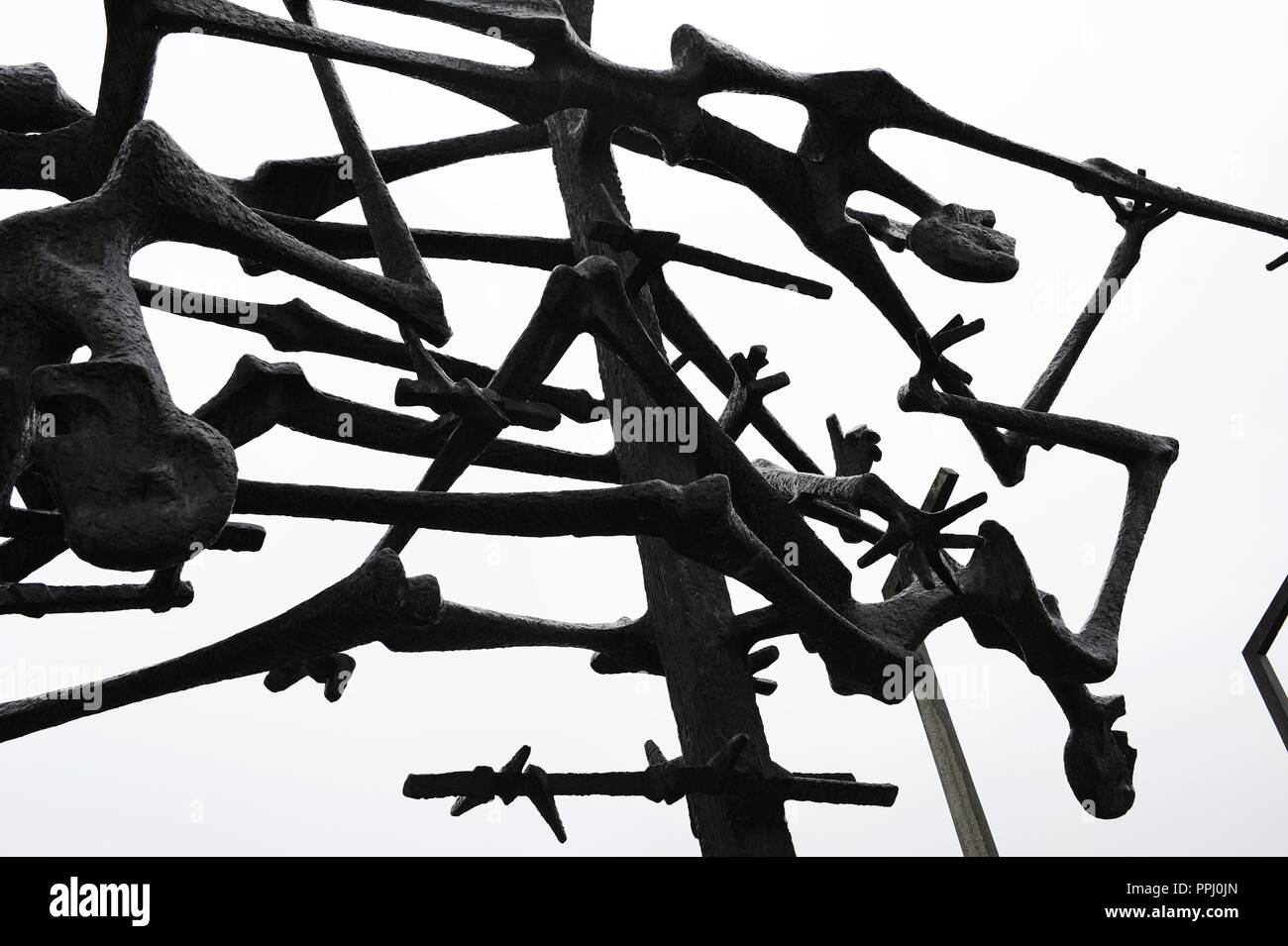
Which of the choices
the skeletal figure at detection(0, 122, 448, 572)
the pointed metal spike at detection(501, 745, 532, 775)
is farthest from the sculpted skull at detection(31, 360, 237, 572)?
the pointed metal spike at detection(501, 745, 532, 775)

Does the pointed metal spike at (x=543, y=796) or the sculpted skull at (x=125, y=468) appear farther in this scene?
the pointed metal spike at (x=543, y=796)

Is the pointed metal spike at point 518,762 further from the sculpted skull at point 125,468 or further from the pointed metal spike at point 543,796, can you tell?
the sculpted skull at point 125,468

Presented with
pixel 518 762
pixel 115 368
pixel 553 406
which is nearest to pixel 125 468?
pixel 115 368

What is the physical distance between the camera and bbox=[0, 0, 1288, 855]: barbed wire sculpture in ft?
7.14

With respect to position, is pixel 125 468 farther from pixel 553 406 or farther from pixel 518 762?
pixel 518 762

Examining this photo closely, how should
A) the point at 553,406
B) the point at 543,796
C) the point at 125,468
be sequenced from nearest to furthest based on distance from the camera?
the point at 125,468 → the point at 553,406 → the point at 543,796

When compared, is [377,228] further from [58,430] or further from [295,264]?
[58,430]

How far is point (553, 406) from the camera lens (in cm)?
321

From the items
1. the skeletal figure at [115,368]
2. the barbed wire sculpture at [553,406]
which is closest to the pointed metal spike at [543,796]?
the barbed wire sculpture at [553,406]

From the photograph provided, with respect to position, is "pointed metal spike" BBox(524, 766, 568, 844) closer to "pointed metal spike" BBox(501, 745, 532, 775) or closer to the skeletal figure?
"pointed metal spike" BBox(501, 745, 532, 775)

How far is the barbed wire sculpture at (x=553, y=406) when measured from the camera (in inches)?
85.7

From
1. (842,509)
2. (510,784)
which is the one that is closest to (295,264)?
(510,784)

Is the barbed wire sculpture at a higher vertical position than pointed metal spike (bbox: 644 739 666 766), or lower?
higher

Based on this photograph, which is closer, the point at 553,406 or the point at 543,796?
the point at 553,406
